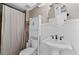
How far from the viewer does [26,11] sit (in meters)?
1.28

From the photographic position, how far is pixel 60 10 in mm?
1269

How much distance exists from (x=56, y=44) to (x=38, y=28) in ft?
0.86

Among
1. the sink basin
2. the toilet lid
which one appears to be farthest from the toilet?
the sink basin

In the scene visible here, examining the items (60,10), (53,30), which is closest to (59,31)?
(53,30)

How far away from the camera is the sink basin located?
1.19 m

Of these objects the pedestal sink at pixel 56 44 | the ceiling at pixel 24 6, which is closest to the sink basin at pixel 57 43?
the pedestal sink at pixel 56 44

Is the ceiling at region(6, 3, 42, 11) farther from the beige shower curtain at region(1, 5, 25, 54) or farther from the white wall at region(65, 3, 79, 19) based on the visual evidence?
the white wall at region(65, 3, 79, 19)

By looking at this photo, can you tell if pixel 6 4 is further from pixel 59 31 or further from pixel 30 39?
pixel 59 31

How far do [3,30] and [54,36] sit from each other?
21.7 inches

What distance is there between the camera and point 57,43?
1.22m

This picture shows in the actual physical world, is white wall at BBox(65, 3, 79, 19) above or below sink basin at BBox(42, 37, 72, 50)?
above

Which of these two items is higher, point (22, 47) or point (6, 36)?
point (6, 36)
